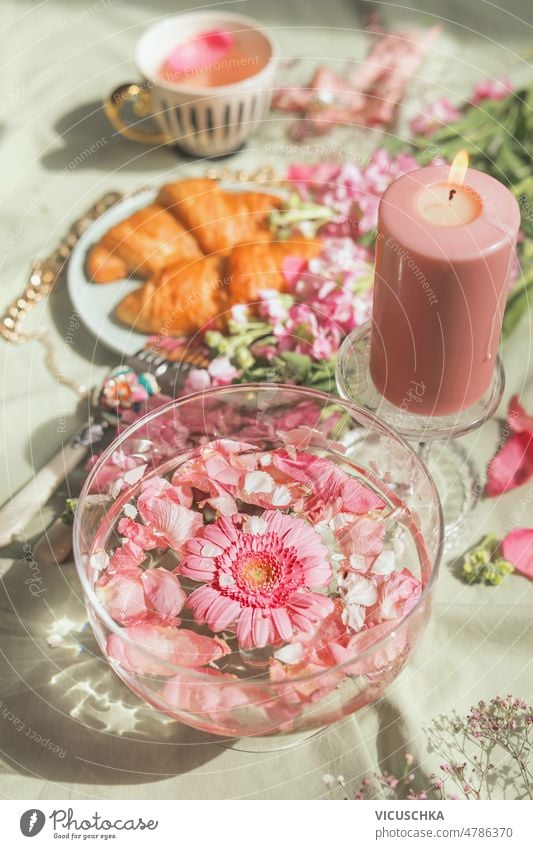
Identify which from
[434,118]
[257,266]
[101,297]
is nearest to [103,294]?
[101,297]

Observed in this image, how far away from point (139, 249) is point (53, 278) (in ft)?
0.23

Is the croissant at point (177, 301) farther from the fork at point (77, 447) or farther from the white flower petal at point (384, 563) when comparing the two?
the white flower petal at point (384, 563)

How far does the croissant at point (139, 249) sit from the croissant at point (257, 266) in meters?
0.04

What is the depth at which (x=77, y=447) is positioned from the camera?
1.78 ft

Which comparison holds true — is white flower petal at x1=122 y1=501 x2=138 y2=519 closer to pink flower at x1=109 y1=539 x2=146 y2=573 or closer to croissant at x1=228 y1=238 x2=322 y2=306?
pink flower at x1=109 y1=539 x2=146 y2=573

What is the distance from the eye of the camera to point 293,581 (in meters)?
0.44

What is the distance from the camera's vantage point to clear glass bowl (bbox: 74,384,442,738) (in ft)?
1.28

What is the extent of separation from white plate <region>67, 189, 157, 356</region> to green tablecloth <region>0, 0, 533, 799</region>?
0.01 metres

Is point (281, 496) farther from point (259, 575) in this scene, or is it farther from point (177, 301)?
point (177, 301)

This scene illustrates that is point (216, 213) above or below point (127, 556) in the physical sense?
above

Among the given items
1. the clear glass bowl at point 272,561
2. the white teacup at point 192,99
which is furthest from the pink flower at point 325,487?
the white teacup at point 192,99

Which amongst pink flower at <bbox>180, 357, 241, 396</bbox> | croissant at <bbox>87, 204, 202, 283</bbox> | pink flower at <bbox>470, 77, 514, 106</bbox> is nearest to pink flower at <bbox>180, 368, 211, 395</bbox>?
pink flower at <bbox>180, 357, 241, 396</bbox>
